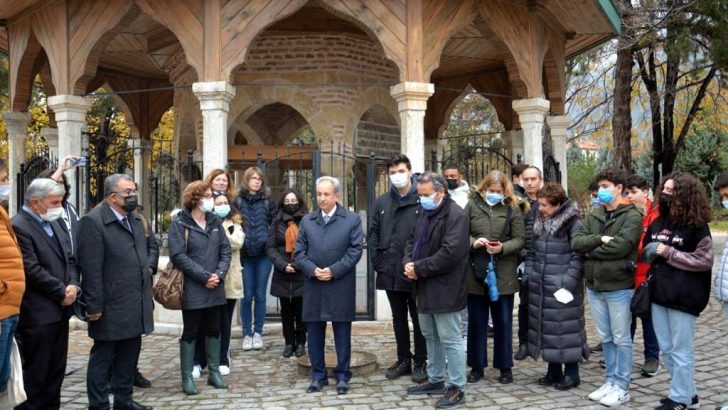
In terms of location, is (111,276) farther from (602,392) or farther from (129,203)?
(602,392)

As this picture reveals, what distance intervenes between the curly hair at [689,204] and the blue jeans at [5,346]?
3.89m

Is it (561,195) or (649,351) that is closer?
(561,195)

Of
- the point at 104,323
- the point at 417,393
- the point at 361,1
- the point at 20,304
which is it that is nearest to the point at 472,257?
the point at 417,393

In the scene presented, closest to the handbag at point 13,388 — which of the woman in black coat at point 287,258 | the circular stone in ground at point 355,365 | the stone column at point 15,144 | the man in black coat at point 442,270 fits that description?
the circular stone in ground at point 355,365

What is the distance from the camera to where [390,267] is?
512 cm

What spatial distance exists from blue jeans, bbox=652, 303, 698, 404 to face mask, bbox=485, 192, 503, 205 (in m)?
1.32

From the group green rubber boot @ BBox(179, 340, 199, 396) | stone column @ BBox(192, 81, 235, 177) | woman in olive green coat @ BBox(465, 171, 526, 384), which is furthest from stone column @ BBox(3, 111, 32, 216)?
woman in olive green coat @ BBox(465, 171, 526, 384)

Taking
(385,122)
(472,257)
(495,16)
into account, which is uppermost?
(495,16)

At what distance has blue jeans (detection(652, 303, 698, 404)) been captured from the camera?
4164mm

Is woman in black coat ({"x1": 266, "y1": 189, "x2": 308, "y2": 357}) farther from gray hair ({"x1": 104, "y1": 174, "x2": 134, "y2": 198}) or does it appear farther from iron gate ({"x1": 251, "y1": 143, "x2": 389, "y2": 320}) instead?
gray hair ({"x1": 104, "y1": 174, "x2": 134, "y2": 198})

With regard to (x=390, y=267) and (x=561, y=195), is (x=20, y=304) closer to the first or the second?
(x=390, y=267)

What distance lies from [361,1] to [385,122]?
4627 mm

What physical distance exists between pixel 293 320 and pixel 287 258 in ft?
1.99

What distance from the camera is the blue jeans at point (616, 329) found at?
4492 millimetres
